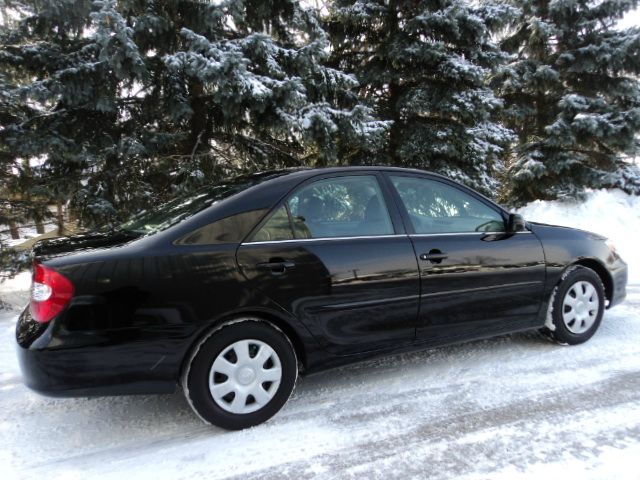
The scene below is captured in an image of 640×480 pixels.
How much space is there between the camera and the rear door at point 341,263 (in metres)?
2.88

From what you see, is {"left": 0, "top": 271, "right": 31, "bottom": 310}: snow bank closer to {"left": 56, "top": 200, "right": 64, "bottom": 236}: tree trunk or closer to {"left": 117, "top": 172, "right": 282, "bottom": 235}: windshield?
{"left": 56, "top": 200, "right": 64, "bottom": 236}: tree trunk

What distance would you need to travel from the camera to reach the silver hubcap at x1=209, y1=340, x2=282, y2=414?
9.02 ft

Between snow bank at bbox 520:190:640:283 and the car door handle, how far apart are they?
8190mm

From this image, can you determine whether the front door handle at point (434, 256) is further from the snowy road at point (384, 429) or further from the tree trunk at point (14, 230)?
the tree trunk at point (14, 230)

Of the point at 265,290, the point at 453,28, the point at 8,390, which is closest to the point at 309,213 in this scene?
the point at 265,290

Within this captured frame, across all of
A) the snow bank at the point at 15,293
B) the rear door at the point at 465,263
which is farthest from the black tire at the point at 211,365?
the snow bank at the point at 15,293

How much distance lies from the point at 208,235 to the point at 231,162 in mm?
4351

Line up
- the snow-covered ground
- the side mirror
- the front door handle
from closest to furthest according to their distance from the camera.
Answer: the snow-covered ground, the front door handle, the side mirror

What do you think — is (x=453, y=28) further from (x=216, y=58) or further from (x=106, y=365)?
(x=106, y=365)

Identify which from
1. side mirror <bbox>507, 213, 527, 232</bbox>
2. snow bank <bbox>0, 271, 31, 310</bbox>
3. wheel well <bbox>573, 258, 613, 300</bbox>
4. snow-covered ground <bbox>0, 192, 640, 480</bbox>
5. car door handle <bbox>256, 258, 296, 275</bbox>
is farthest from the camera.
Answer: snow bank <bbox>0, 271, 31, 310</bbox>

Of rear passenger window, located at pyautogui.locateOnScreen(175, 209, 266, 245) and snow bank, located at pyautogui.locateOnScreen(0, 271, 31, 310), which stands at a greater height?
rear passenger window, located at pyautogui.locateOnScreen(175, 209, 266, 245)

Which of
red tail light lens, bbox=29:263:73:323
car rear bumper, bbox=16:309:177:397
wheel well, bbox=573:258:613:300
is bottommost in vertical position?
car rear bumper, bbox=16:309:177:397

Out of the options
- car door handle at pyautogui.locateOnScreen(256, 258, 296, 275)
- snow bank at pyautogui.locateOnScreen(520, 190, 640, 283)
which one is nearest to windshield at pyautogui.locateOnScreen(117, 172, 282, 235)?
car door handle at pyautogui.locateOnScreen(256, 258, 296, 275)

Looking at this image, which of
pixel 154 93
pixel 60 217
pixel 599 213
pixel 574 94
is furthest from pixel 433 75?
pixel 60 217
